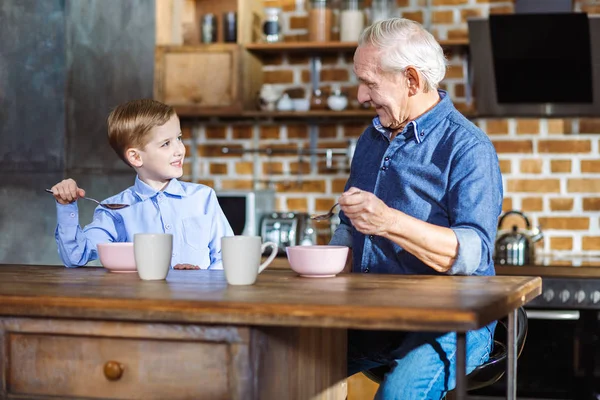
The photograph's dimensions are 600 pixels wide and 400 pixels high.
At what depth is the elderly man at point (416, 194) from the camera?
187 cm

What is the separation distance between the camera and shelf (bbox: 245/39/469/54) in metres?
3.87

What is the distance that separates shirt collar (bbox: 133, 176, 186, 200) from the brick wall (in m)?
1.82

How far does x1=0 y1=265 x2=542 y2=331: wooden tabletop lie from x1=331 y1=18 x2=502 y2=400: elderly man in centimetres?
11

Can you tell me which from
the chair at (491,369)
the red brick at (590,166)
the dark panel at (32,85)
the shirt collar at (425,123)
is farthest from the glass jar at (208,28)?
the chair at (491,369)

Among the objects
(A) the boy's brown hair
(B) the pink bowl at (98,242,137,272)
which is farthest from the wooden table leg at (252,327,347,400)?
(A) the boy's brown hair

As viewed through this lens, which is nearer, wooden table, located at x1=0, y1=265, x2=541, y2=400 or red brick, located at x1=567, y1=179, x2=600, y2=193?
wooden table, located at x1=0, y1=265, x2=541, y2=400

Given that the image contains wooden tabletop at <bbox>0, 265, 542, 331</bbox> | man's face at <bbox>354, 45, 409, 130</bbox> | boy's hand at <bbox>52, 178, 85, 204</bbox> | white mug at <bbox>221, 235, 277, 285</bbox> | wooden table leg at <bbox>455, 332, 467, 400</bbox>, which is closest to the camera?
wooden tabletop at <bbox>0, 265, 542, 331</bbox>

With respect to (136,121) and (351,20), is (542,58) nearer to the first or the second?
(351,20)

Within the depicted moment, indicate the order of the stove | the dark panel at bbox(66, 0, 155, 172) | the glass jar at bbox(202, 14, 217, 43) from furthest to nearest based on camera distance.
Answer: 1. the glass jar at bbox(202, 14, 217, 43)
2. the stove
3. the dark panel at bbox(66, 0, 155, 172)

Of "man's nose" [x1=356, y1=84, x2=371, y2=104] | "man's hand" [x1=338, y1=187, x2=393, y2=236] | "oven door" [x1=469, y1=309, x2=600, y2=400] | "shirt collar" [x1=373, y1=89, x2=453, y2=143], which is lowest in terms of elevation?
"oven door" [x1=469, y1=309, x2=600, y2=400]

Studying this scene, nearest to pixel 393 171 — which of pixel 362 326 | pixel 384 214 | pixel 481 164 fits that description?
pixel 481 164

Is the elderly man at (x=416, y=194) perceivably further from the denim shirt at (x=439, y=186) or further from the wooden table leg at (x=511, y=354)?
the wooden table leg at (x=511, y=354)

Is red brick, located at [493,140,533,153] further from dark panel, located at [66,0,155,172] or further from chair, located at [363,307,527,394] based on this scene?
chair, located at [363,307,527,394]

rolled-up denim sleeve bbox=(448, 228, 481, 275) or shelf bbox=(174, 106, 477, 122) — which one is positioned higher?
shelf bbox=(174, 106, 477, 122)
